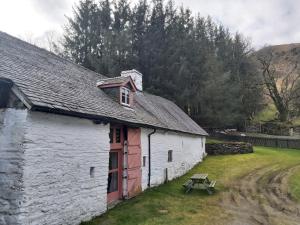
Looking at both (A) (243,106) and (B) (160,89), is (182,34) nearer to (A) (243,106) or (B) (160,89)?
(B) (160,89)

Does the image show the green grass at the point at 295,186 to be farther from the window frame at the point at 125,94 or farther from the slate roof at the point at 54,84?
the window frame at the point at 125,94

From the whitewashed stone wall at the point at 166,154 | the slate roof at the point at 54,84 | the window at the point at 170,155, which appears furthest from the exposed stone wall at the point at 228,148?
the slate roof at the point at 54,84

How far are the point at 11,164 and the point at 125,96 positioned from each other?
26.6 feet

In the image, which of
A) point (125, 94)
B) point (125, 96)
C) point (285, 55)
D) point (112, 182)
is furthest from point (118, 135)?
point (285, 55)

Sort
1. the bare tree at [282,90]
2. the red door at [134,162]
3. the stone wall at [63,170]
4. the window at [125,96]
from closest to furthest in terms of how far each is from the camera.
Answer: the stone wall at [63,170] < the red door at [134,162] < the window at [125,96] < the bare tree at [282,90]

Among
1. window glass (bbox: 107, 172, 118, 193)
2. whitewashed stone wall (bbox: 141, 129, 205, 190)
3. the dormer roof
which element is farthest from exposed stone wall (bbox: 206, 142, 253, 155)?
window glass (bbox: 107, 172, 118, 193)

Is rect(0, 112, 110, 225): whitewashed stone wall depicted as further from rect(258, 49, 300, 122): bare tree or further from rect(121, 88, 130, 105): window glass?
rect(258, 49, 300, 122): bare tree

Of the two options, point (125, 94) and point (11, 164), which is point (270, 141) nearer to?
point (125, 94)

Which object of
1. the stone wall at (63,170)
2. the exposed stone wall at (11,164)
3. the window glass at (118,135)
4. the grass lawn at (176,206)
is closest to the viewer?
the exposed stone wall at (11,164)

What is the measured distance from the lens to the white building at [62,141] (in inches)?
326

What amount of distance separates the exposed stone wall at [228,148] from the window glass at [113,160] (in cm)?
1978

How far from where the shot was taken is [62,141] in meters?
9.52

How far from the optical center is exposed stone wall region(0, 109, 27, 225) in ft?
26.4

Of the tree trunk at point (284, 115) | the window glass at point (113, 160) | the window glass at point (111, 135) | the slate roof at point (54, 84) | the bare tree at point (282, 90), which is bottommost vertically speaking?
the window glass at point (113, 160)
